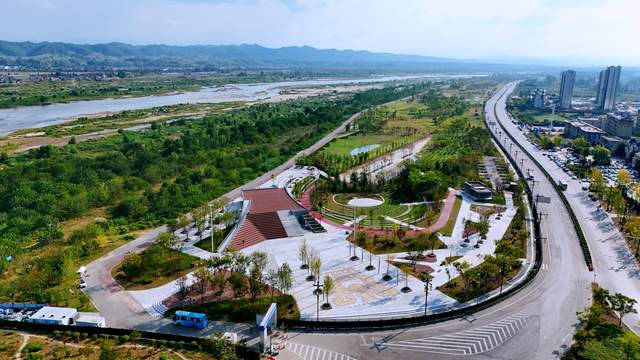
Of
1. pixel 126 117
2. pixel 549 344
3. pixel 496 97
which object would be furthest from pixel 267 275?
pixel 496 97

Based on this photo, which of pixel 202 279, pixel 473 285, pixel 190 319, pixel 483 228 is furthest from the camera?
pixel 483 228

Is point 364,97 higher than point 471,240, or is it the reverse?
point 364,97

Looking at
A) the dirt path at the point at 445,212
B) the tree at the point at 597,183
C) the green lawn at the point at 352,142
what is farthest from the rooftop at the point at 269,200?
the tree at the point at 597,183

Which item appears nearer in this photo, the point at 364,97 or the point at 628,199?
the point at 628,199

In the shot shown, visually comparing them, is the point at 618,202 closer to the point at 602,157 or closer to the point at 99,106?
the point at 602,157

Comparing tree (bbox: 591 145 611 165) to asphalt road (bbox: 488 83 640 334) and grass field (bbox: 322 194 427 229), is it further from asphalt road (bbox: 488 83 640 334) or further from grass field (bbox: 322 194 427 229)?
grass field (bbox: 322 194 427 229)

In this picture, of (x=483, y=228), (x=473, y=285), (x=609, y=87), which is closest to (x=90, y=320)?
(x=473, y=285)

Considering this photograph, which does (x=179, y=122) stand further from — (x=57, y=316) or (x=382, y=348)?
(x=382, y=348)
